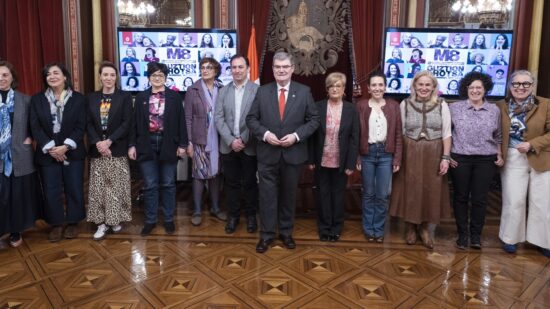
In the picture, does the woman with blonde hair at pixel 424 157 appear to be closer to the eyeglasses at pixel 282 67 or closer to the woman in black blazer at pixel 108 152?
the eyeglasses at pixel 282 67

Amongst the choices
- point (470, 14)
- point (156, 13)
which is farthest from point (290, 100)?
point (470, 14)

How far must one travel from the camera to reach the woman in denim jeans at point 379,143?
9.93 ft

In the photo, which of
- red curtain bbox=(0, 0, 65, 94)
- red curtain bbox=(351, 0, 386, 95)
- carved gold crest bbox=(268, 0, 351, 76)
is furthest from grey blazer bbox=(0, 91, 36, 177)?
red curtain bbox=(351, 0, 386, 95)

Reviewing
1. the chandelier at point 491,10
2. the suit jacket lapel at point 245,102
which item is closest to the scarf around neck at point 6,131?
the suit jacket lapel at point 245,102

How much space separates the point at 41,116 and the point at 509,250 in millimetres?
3625

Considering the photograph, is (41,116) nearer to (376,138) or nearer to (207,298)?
(207,298)

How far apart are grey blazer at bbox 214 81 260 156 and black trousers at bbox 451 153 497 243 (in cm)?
157

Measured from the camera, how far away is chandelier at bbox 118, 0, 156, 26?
16.4ft

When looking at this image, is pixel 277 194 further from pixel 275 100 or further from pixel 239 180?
pixel 275 100

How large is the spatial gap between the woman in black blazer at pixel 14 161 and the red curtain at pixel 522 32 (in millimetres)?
5074

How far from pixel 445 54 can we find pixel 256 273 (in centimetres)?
342

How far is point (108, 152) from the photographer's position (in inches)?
121

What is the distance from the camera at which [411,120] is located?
3.01 m

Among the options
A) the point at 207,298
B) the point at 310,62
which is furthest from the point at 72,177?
the point at 310,62
